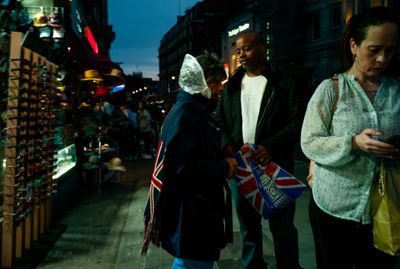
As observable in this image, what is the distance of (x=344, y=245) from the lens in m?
2.29

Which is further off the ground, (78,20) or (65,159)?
(78,20)

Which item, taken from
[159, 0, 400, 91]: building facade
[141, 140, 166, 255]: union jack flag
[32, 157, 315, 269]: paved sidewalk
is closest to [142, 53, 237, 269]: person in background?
[141, 140, 166, 255]: union jack flag

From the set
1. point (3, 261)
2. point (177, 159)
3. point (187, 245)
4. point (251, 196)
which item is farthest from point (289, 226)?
point (3, 261)

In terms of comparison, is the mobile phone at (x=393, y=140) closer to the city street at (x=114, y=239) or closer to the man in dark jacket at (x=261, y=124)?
the man in dark jacket at (x=261, y=124)

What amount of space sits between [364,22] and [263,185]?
144 centimetres

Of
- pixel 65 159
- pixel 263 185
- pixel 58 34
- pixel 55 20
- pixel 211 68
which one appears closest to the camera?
pixel 211 68

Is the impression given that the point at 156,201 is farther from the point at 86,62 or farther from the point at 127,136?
the point at 127,136

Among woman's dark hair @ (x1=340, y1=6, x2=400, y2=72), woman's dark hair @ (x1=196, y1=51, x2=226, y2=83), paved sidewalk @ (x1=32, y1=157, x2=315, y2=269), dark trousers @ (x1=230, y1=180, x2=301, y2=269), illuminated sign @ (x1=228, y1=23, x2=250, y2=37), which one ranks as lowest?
paved sidewalk @ (x1=32, y1=157, x2=315, y2=269)

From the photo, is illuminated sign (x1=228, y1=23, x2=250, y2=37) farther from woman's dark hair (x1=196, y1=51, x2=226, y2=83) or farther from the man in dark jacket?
woman's dark hair (x1=196, y1=51, x2=226, y2=83)

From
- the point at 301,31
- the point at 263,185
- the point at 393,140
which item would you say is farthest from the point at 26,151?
the point at 301,31

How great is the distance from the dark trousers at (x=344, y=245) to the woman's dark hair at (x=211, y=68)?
103cm

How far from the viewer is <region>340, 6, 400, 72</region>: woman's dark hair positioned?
211cm

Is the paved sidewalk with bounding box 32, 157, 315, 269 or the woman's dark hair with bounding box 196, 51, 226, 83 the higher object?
the woman's dark hair with bounding box 196, 51, 226, 83

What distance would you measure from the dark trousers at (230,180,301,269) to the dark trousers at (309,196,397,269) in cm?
109
